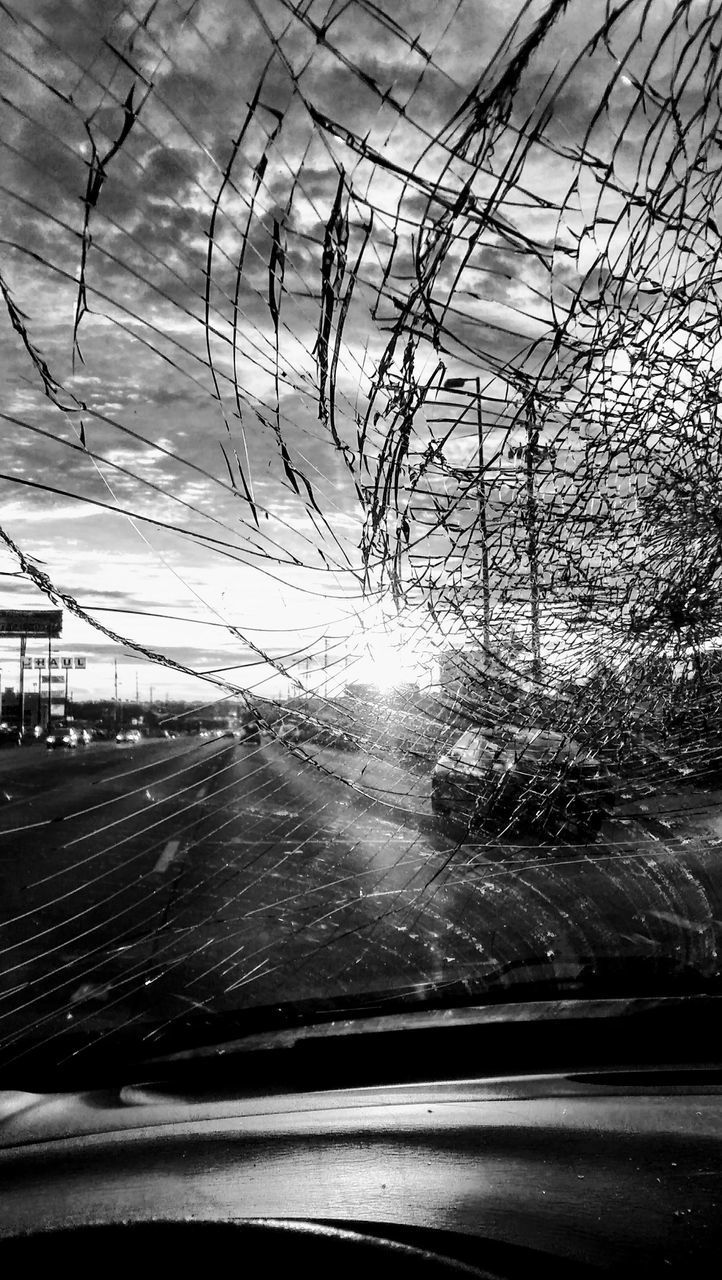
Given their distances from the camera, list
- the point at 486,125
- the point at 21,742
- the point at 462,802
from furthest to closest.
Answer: the point at 21,742 → the point at 462,802 → the point at 486,125

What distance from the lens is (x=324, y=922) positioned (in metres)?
6.62

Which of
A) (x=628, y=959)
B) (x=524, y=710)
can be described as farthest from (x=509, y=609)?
(x=628, y=959)

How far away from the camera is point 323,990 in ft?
15.5

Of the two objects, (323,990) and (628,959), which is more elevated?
(628,959)

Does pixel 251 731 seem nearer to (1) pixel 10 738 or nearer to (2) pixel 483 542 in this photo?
(2) pixel 483 542

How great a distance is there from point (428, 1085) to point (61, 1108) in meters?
1.17

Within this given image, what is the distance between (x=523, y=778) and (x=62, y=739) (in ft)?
191

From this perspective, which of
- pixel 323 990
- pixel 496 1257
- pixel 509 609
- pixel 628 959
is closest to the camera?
pixel 496 1257

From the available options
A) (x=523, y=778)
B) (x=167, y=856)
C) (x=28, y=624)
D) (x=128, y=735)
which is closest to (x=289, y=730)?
(x=523, y=778)

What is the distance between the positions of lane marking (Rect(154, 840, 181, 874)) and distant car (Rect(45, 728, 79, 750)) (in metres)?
41.4

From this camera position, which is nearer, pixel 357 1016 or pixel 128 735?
pixel 357 1016

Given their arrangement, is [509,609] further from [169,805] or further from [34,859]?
[169,805]

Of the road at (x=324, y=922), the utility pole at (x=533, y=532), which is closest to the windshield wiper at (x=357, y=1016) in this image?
the road at (x=324, y=922)

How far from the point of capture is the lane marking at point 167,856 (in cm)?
923
